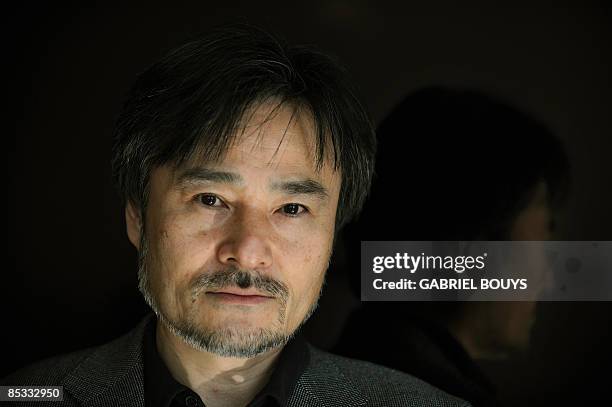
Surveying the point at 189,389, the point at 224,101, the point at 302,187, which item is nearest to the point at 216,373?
the point at 189,389

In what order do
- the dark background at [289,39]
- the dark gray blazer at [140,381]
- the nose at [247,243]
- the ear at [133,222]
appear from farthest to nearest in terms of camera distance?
the dark background at [289,39]
the ear at [133,222]
the dark gray blazer at [140,381]
the nose at [247,243]

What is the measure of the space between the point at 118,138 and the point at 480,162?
2.71 feet

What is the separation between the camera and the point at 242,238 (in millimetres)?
1381

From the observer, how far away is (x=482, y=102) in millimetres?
1709

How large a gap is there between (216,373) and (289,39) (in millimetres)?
789

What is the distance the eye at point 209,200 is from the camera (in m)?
1.43

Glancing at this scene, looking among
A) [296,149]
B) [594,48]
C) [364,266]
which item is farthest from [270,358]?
[594,48]

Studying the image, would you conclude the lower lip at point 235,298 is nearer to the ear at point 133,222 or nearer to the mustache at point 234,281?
the mustache at point 234,281

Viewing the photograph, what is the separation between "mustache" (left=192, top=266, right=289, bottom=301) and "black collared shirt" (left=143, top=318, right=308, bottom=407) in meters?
0.20

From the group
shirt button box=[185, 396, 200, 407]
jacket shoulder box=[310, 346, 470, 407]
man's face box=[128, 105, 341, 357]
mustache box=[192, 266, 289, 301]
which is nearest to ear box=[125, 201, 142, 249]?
man's face box=[128, 105, 341, 357]

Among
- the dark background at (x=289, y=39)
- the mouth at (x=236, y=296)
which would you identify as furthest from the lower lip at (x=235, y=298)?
the dark background at (x=289, y=39)

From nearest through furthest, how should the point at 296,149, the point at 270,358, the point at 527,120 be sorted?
the point at 296,149, the point at 270,358, the point at 527,120

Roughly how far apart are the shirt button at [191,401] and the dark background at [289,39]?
0.41m

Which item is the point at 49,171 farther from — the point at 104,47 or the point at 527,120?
the point at 527,120
